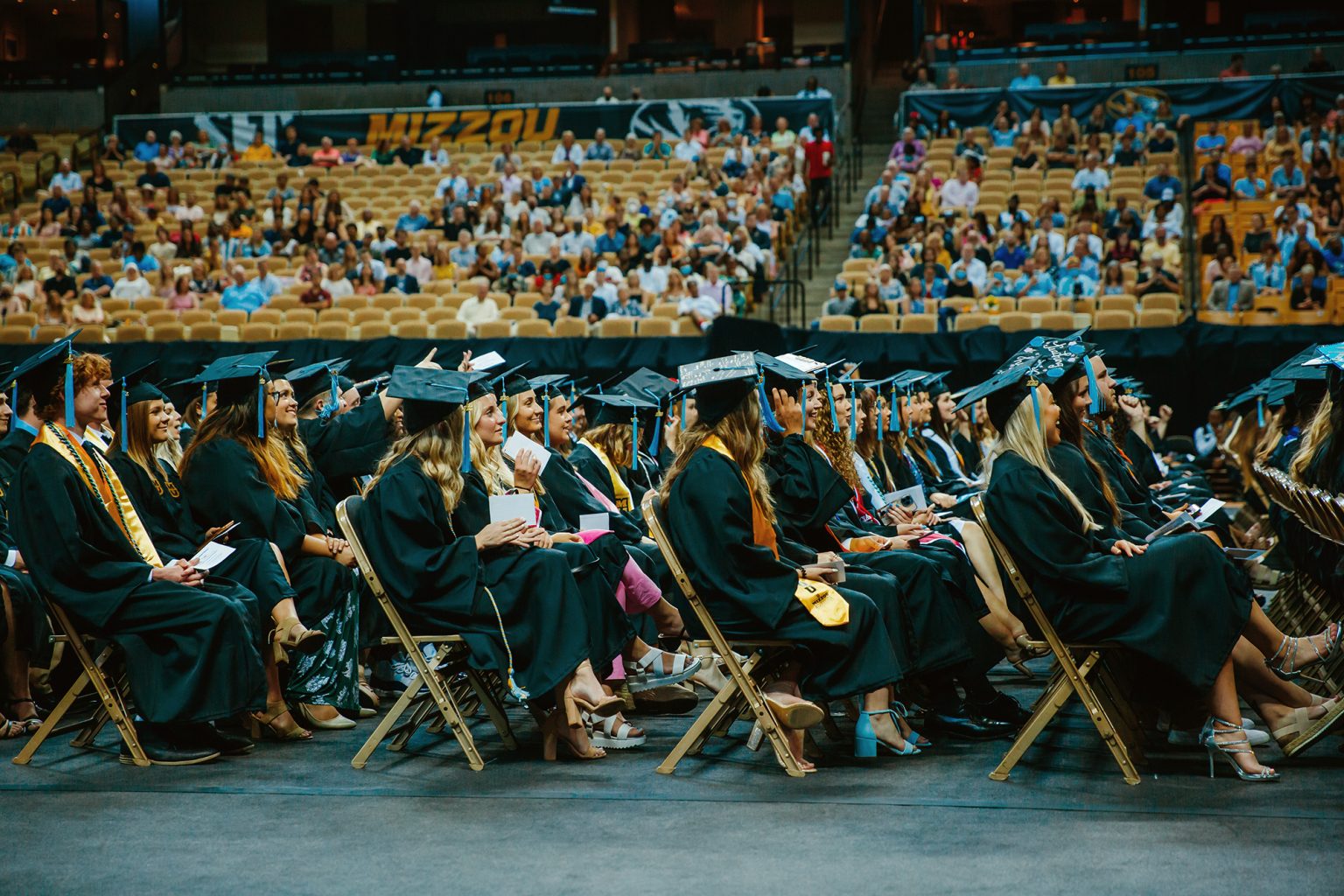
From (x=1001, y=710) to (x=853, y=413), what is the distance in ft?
7.43

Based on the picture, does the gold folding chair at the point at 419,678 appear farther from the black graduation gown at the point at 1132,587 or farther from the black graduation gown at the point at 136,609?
the black graduation gown at the point at 1132,587

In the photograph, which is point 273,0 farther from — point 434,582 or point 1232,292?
point 434,582

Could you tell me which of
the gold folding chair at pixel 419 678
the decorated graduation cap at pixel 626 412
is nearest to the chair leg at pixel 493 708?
the gold folding chair at pixel 419 678

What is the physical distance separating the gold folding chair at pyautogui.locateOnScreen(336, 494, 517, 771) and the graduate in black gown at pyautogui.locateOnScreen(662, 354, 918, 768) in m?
0.96

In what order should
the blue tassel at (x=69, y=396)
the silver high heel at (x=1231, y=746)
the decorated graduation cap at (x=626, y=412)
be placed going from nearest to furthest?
the silver high heel at (x=1231, y=746) < the blue tassel at (x=69, y=396) < the decorated graduation cap at (x=626, y=412)

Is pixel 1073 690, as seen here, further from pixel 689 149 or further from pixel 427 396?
pixel 689 149

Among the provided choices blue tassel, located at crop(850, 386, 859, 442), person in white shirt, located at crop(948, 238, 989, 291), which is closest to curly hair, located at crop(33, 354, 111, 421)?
blue tassel, located at crop(850, 386, 859, 442)

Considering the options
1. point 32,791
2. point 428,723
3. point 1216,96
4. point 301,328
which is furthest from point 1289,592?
point 1216,96

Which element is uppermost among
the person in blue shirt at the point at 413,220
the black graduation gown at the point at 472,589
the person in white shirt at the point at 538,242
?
the person in blue shirt at the point at 413,220

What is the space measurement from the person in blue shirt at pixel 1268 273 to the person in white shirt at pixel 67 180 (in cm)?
1654

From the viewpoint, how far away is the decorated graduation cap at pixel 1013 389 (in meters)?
5.13

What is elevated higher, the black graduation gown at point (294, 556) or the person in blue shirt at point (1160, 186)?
the person in blue shirt at point (1160, 186)

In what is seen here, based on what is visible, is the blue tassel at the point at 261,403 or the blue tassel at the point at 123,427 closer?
the blue tassel at the point at 123,427

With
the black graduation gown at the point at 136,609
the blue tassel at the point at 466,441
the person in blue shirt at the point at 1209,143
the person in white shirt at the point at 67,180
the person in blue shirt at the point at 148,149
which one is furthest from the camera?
the person in blue shirt at the point at 148,149
